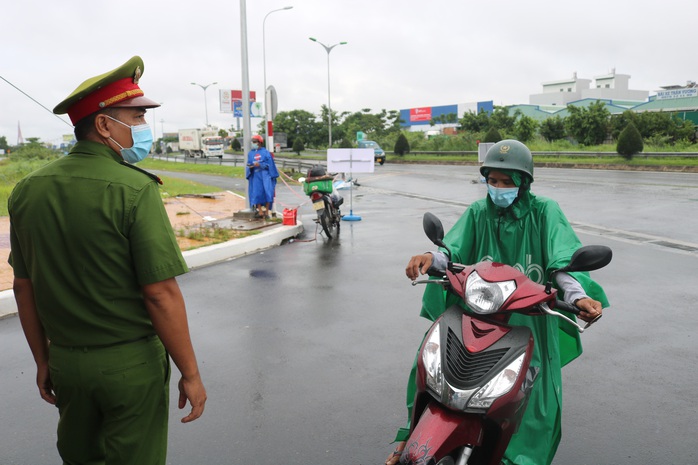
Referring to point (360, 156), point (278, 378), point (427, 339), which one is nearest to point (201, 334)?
point (278, 378)

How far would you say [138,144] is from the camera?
2281mm

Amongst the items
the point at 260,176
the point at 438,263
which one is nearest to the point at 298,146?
the point at 260,176

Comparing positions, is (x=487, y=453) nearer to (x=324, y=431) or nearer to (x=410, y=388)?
(x=410, y=388)

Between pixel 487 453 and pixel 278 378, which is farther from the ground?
pixel 487 453

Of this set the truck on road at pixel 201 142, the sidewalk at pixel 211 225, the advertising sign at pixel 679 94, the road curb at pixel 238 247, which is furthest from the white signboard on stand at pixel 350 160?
the advertising sign at pixel 679 94

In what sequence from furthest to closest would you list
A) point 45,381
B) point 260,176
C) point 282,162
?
point 282,162, point 260,176, point 45,381

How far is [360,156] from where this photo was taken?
1388cm

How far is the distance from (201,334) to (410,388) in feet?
9.40

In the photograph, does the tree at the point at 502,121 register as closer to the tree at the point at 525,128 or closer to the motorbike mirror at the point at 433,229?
the tree at the point at 525,128

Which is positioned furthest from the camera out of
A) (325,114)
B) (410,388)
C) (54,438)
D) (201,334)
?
(325,114)

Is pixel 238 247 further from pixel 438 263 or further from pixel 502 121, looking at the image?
pixel 502 121

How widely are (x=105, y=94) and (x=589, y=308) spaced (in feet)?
6.63

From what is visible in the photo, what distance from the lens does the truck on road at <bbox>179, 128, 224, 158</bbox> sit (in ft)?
186

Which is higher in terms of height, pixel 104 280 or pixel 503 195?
pixel 503 195
